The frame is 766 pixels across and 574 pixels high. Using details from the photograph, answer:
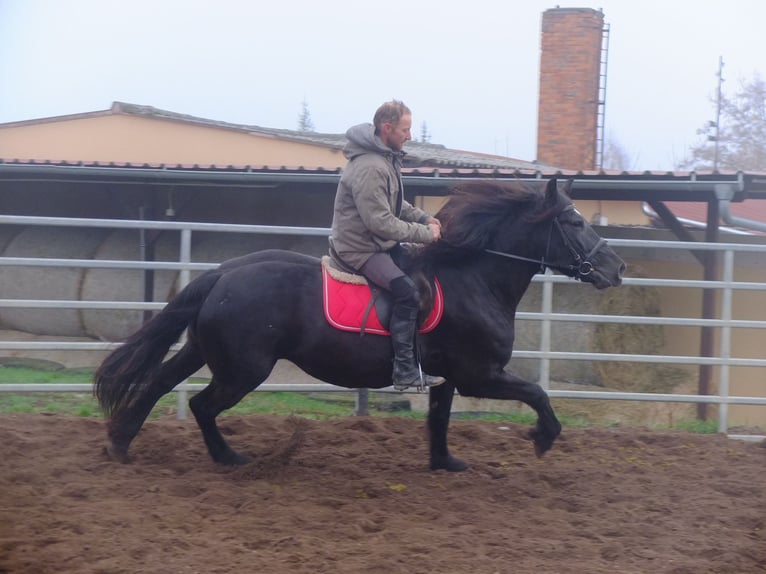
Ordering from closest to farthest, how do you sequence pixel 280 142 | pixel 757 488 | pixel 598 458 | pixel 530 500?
1. pixel 530 500
2. pixel 757 488
3. pixel 598 458
4. pixel 280 142

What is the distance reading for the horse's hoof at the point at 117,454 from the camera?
5.47 m

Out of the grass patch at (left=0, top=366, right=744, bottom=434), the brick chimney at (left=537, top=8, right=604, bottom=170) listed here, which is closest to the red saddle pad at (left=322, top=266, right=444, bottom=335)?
the grass patch at (left=0, top=366, right=744, bottom=434)

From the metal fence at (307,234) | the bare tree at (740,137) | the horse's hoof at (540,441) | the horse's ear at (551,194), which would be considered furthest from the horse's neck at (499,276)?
the bare tree at (740,137)

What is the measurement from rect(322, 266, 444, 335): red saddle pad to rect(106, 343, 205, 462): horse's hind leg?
1.00 metres

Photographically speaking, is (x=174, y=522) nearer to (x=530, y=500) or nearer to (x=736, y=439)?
(x=530, y=500)

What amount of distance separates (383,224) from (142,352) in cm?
178

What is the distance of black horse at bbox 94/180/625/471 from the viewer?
5211 mm

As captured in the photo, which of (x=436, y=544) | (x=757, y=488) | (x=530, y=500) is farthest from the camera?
(x=757, y=488)

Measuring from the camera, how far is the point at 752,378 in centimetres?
1043

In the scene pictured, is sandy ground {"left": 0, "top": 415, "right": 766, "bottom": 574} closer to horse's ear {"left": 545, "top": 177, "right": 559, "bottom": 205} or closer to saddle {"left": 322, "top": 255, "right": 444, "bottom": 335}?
saddle {"left": 322, "top": 255, "right": 444, "bottom": 335}

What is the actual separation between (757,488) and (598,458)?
42.4 inches

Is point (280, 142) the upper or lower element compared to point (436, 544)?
upper

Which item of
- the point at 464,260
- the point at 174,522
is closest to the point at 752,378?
the point at 464,260

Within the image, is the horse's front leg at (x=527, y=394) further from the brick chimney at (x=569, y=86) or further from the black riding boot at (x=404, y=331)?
the brick chimney at (x=569, y=86)
